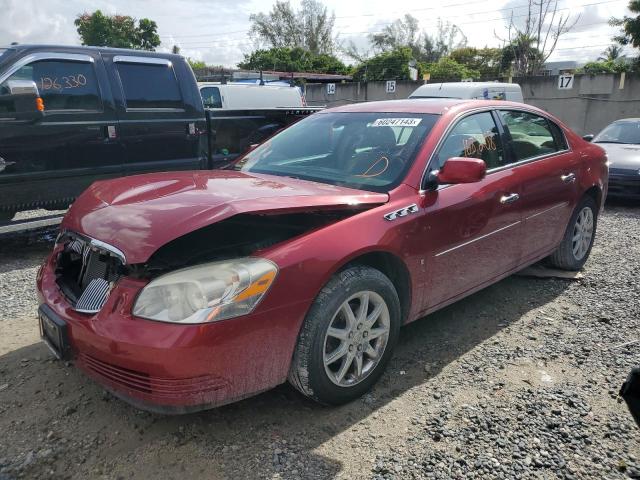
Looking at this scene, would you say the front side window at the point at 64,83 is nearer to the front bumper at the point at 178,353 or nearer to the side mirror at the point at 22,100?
the side mirror at the point at 22,100

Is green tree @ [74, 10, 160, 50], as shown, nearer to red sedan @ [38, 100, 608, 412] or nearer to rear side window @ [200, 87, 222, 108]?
rear side window @ [200, 87, 222, 108]

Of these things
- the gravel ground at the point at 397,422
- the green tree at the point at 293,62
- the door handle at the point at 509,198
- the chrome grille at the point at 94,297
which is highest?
the green tree at the point at 293,62

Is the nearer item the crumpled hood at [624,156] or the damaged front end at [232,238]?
the damaged front end at [232,238]

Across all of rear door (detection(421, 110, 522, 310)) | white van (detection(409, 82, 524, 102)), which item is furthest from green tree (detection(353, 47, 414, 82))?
rear door (detection(421, 110, 522, 310))

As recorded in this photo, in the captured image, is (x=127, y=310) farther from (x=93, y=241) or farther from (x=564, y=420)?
(x=564, y=420)

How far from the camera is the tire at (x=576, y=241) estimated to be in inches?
187

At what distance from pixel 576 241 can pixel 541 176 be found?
1.15 meters

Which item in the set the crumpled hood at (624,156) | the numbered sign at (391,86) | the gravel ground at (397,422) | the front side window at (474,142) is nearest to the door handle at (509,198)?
the front side window at (474,142)

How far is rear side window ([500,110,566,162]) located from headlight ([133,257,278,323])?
8.42ft

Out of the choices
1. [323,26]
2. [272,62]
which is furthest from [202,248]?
[323,26]

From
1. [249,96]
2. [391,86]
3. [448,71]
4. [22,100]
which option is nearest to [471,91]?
[249,96]

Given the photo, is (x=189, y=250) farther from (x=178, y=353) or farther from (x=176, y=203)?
(x=178, y=353)

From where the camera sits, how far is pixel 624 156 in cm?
865

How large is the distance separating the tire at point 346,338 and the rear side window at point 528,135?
186 centimetres
